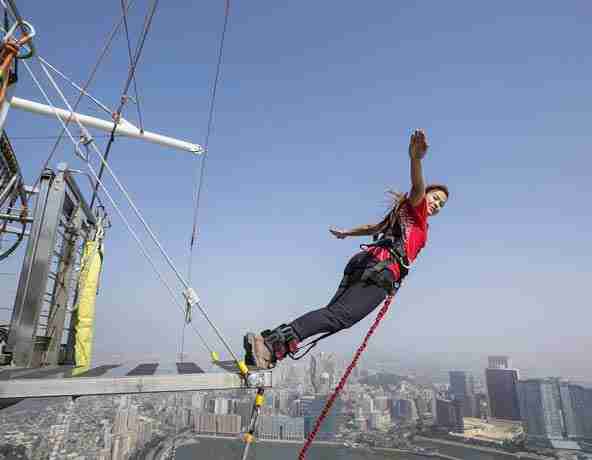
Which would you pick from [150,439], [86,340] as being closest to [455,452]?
[150,439]

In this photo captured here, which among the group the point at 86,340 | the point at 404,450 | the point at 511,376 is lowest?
the point at 404,450

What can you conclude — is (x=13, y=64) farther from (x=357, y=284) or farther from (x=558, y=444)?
(x=558, y=444)

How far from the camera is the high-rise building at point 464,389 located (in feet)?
159

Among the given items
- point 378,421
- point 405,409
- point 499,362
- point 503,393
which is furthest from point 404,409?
point 499,362

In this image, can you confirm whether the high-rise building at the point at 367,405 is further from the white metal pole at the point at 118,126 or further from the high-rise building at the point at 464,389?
the white metal pole at the point at 118,126

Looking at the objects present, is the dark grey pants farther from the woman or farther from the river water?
the river water

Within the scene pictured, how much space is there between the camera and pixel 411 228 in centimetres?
235

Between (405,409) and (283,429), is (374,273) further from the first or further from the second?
(405,409)

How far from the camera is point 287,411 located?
151ft

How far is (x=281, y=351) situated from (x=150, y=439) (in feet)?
114

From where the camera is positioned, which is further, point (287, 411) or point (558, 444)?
point (287, 411)

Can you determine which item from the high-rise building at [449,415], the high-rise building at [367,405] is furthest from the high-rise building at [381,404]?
the high-rise building at [449,415]

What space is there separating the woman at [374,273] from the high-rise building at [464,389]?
57.2 m

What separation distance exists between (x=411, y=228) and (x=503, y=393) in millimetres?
58134
